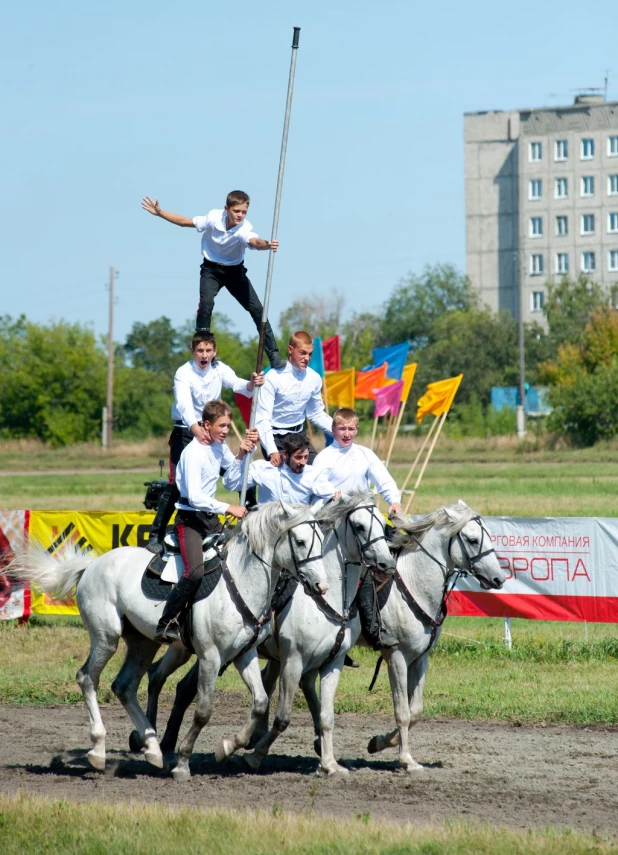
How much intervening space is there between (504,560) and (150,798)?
291 inches

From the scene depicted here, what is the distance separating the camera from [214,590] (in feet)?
31.1

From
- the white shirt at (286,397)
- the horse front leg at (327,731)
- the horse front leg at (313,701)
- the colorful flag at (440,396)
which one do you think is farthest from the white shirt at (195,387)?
the colorful flag at (440,396)

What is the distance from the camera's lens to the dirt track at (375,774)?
846cm

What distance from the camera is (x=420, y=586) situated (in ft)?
32.6

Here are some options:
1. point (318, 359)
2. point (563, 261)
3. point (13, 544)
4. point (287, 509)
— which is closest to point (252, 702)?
point (287, 509)

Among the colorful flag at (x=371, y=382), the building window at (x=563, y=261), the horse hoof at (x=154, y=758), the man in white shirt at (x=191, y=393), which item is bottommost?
the horse hoof at (x=154, y=758)

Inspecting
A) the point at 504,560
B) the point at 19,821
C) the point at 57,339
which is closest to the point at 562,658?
the point at 504,560

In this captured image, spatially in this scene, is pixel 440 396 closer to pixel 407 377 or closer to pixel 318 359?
pixel 318 359

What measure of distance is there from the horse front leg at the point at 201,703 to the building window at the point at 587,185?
96.3 meters

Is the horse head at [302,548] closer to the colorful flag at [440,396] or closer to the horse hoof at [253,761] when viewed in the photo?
the horse hoof at [253,761]

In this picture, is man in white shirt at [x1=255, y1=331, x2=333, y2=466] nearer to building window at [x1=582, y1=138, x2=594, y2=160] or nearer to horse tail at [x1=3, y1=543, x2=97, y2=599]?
horse tail at [x1=3, y1=543, x2=97, y2=599]

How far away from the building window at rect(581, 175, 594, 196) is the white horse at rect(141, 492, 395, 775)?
95.7 m

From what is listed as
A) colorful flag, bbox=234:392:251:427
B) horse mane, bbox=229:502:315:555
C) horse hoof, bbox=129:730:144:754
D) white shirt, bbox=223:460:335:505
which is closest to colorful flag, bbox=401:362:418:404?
colorful flag, bbox=234:392:251:427

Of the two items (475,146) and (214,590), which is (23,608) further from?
(475,146)
